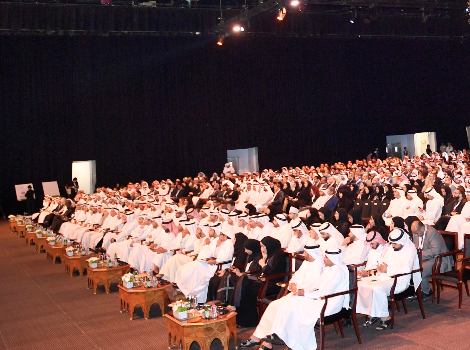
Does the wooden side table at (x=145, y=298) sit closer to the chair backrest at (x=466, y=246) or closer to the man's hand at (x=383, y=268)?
the man's hand at (x=383, y=268)

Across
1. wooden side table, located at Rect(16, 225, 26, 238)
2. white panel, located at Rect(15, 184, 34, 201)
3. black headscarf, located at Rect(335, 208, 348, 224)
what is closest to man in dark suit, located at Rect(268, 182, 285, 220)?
black headscarf, located at Rect(335, 208, 348, 224)

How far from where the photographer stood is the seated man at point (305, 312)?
5.86m

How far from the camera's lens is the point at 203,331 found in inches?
236

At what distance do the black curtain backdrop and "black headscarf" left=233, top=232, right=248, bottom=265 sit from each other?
16.3 m

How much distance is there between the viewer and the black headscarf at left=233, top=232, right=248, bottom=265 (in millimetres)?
8289

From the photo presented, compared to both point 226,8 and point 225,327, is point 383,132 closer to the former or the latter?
point 226,8

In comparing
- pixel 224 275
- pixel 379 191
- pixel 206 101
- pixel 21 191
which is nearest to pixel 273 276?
pixel 224 275

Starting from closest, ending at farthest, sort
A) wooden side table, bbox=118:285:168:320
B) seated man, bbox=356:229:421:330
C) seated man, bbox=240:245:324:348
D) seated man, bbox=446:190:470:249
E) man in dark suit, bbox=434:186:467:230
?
seated man, bbox=240:245:324:348 < seated man, bbox=356:229:421:330 < wooden side table, bbox=118:285:168:320 < seated man, bbox=446:190:470:249 < man in dark suit, bbox=434:186:467:230

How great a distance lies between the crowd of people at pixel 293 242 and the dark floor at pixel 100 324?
39 cm

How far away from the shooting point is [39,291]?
1054 centimetres

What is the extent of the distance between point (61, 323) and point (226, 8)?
59.0 ft

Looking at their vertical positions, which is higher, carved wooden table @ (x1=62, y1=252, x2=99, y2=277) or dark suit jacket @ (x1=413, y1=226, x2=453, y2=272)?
dark suit jacket @ (x1=413, y1=226, x2=453, y2=272)

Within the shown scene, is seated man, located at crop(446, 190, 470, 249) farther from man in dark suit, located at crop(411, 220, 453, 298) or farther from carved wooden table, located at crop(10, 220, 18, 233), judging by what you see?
carved wooden table, located at crop(10, 220, 18, 233)

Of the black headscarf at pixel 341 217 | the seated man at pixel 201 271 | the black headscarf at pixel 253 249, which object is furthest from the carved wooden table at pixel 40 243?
the black headscarf at pixel 253 249
